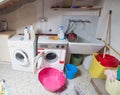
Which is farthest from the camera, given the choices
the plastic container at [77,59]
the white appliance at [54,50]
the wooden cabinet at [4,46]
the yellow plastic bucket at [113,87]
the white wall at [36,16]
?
the plastic container at [77,59]

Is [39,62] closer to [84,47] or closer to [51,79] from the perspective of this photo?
[51,79]

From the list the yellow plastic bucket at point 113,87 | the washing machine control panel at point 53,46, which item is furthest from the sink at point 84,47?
the yellow plastic bucket at point 113,87

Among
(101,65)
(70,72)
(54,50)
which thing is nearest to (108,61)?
(101,65)

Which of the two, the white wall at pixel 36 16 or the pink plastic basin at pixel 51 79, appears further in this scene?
the white wall at pixel 36 16

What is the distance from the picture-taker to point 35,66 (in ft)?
8.40

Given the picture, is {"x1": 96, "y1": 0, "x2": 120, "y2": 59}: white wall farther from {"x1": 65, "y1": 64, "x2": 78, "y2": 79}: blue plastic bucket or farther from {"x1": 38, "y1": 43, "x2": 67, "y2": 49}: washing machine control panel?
{"x1": 38, "y1": 43, "x2": 67, "y2": 49}: washing machine control panel

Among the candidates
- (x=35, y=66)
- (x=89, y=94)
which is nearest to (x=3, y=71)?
(x=35, y=66)

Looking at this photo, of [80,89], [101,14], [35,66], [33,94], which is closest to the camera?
[33,94]

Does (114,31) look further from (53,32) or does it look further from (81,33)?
(53,32)

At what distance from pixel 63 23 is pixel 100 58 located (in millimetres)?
1182

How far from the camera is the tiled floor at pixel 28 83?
213 centimetres

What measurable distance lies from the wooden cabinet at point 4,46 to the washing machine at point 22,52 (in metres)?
0.17

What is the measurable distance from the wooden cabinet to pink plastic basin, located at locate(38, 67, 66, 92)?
101 centimetres

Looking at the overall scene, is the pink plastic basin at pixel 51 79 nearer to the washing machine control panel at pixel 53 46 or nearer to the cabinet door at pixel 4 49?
the washing machine control panel at pixel 53 46
